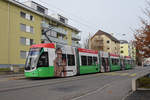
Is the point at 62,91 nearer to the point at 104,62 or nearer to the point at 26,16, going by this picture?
the point at 104,62

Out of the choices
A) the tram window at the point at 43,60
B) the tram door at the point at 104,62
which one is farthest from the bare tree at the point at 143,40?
the tram door at the point at 104,62

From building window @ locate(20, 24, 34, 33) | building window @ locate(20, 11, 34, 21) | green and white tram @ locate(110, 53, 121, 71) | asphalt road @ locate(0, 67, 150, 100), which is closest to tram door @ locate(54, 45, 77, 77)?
asphalt road @ locate(0, 67, 150, 100)

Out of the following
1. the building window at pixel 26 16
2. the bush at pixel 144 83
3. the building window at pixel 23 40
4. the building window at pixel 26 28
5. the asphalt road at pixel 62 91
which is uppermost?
the building window at pixel 26 16

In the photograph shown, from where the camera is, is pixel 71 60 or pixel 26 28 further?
pixel 26 28

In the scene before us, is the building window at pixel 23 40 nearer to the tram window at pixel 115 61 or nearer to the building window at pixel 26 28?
the building window at pixel 26 28

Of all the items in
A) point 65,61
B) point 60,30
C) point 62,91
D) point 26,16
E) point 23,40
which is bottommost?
point 62,91

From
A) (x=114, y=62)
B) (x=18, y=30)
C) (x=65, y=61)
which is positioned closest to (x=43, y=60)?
(x=65, y=61)

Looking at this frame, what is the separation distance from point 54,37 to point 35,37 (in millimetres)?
6104

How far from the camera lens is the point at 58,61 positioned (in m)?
17.9

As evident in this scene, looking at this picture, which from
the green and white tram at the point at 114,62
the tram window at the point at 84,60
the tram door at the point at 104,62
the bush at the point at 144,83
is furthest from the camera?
the green and white tram at the point at 114,62

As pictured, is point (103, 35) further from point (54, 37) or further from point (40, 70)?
point (40, 70)

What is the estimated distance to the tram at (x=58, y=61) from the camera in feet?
52.9

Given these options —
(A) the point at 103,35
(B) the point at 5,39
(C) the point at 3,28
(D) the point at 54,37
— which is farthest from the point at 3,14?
(A) the point at 103,35

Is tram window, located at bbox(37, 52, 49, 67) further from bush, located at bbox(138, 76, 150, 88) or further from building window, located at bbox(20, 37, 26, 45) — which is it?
building window, located at bbox(20, 37, 26, 45)
